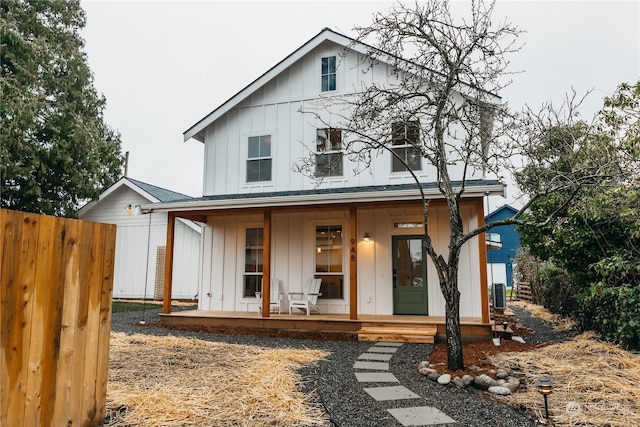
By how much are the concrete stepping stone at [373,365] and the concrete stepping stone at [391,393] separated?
891mm

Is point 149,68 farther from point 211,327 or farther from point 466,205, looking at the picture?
point 466,205

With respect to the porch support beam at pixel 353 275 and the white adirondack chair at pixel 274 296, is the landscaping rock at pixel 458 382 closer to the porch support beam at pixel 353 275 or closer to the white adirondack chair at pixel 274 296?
the porch support beam at pixel 353 275

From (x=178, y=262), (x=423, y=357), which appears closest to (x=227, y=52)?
(x=178, y=262)

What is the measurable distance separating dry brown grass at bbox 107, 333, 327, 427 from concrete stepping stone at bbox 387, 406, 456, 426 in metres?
0.67

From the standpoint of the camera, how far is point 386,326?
8.09m

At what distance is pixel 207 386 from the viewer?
4.40 meters

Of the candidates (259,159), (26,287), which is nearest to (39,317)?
(26,287)

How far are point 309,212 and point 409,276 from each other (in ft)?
9.14

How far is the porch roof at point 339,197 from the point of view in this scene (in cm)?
774

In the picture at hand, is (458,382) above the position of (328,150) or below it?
below

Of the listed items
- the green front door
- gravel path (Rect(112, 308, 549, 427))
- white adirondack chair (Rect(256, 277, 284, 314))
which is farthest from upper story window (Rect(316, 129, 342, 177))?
gravel path (Rect(112, 308, 549, 427))

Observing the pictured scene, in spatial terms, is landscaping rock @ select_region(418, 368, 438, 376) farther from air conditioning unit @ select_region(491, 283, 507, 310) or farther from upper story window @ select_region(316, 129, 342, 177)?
air conditioning unit @ select_region(491, 283, 507, 310)

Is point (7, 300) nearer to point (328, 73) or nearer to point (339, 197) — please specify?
point (339, 197)

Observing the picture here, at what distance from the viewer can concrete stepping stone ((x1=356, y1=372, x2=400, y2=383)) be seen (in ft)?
15.9
